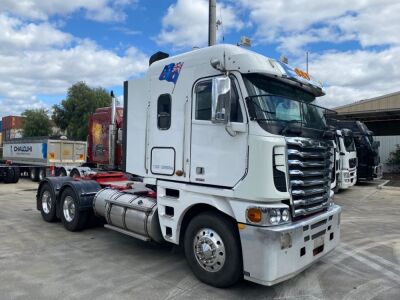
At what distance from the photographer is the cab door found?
15.5ft

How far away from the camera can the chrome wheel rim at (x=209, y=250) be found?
4977mm

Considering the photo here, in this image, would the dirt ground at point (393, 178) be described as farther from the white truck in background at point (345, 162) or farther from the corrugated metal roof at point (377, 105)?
the white truck in background at point (345, 162)

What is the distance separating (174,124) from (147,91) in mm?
921

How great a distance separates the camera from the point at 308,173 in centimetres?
501

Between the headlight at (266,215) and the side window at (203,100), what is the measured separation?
1.38 meters

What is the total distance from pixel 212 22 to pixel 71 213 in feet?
23.8

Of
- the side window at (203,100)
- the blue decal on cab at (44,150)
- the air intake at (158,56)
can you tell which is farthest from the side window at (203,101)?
the blue decal on cab at (44,150)

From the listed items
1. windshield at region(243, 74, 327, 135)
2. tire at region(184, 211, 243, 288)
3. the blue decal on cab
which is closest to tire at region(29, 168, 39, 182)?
the blue decal on cab

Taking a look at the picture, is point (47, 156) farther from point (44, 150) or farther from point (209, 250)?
point (209, 250)

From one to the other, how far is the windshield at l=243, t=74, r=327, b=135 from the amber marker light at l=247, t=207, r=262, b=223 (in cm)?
102

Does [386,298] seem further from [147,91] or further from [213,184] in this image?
[147,91]

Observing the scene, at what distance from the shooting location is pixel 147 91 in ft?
20.6

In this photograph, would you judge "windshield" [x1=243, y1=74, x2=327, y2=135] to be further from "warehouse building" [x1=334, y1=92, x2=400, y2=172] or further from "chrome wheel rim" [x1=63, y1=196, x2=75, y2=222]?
"warehouse building" [x1=334, y1=92, x2=400, y2=172]

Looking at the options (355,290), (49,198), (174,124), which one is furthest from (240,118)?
(49,198)
